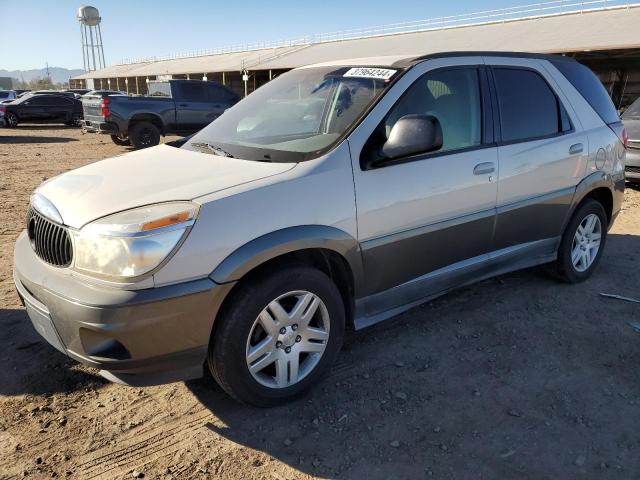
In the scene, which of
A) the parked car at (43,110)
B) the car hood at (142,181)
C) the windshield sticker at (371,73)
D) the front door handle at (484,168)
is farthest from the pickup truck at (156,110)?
the front door handle at (484,168)

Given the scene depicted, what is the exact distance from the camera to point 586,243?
4648 mm

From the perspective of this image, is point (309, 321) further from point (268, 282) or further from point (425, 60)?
point (425, 60)

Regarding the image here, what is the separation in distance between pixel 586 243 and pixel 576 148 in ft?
3.12

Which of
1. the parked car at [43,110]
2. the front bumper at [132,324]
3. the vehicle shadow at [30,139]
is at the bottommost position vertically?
the front bumper at [132,324]

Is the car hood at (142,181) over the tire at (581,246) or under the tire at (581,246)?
over

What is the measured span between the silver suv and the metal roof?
31.6 feet

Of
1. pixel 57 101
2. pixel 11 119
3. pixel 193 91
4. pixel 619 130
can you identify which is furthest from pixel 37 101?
pixel 619 130

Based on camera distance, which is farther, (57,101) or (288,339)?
(57,101)

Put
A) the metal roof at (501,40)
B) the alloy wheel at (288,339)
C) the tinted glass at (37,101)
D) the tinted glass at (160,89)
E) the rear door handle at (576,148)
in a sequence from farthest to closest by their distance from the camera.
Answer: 1. the tinted glass at (37,101)
2. the metal roof at (501,40)
3. the tinted glass at (160,89)
4. the rear door handle at (576,148)
5. the alloy wheel at (288,339)

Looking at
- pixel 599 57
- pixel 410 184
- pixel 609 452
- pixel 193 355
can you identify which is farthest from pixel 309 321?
Result: pixel 599 57

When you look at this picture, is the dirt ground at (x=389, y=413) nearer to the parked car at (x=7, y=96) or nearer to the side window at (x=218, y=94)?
the side window at (x=218, y=94)

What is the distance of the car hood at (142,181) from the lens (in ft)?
8.25

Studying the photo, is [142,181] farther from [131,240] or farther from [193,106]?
[193,106]

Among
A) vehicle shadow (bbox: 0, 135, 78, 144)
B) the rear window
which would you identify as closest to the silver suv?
the rear window
